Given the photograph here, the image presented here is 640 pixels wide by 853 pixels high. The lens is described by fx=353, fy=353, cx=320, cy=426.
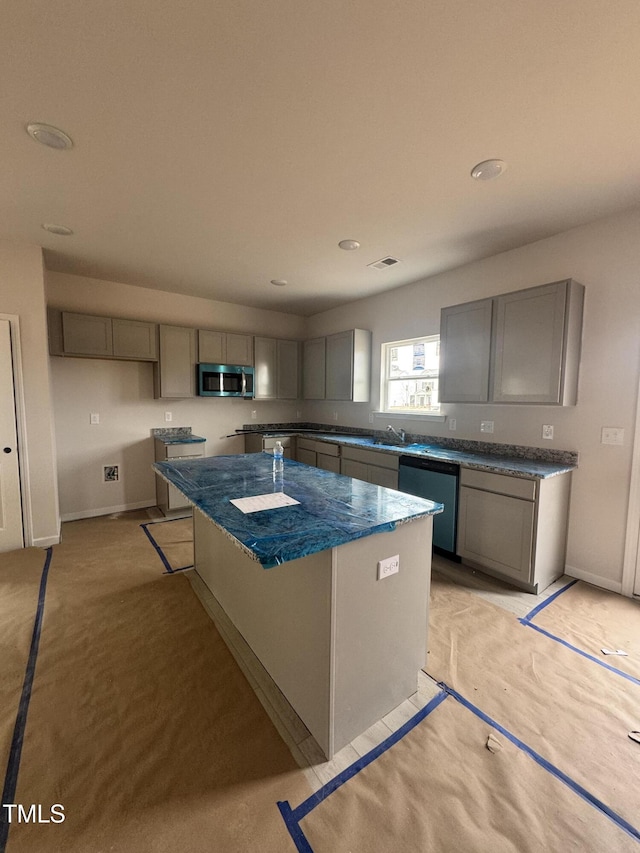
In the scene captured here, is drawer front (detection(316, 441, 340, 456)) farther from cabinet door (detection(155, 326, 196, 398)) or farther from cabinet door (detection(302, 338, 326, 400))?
cabinet door (detection(155, 326, 196, 398))

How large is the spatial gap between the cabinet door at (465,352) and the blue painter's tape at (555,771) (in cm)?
225

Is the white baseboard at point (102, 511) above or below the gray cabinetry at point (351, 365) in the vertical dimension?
below

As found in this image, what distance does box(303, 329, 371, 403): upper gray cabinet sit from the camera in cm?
463

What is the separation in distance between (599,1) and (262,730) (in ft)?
9.87

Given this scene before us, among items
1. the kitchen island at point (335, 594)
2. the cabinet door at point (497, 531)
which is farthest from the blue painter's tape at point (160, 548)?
the cabinet door at point (497, 531)

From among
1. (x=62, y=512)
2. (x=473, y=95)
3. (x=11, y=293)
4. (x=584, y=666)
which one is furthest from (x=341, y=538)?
(x=62, y=512)

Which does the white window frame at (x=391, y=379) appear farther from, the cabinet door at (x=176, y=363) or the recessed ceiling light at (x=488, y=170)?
the cabinet door at (x=176, y=363)

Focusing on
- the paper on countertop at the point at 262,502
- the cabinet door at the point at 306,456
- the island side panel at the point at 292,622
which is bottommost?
the island side panel at the point at 292,622

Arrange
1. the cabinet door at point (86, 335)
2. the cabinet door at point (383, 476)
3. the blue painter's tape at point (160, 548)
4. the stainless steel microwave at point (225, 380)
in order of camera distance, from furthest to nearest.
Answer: the stainless steel microwave at point (225, 380)
the cabinet door at point (86, 335)
the cabinet door at point (383, 476)
the blue painter's tape at point (160, 548)

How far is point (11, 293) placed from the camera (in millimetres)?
3092

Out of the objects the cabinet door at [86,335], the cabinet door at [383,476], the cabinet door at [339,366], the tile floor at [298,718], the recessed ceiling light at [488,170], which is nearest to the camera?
the tile floor at [298,718]

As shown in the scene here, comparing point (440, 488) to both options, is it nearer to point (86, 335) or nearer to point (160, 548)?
point (160, 548)

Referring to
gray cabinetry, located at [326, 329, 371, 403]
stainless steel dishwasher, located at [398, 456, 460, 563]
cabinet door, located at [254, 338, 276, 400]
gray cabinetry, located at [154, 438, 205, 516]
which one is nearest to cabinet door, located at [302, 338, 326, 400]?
gray cabinetry, located at [326, 329, 371, 403]

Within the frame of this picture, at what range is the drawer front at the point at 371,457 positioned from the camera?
3.60 metres
